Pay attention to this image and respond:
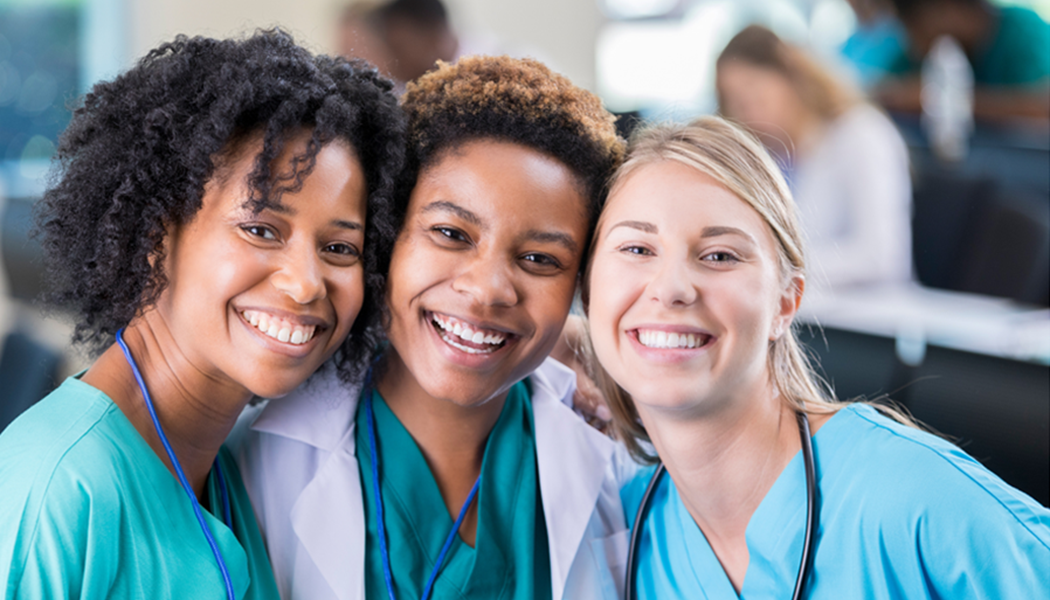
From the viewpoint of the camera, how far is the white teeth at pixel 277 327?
1.15 meters

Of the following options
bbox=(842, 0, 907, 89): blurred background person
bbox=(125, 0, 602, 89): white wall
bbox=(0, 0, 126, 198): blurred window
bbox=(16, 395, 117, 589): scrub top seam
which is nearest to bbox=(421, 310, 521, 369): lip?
bbox=(16, 395, 117, 589): scrub top seam

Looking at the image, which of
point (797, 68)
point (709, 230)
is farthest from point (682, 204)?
point (797, 68)

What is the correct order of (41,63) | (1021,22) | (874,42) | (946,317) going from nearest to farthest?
(946,317)
(1021,22)
(41,63)
(874,42)

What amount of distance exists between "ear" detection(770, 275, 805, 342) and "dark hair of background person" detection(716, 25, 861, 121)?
234cm

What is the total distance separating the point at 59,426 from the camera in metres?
1.05

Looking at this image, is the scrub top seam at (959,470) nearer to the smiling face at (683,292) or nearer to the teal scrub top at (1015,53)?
the smiling face at (683,292)

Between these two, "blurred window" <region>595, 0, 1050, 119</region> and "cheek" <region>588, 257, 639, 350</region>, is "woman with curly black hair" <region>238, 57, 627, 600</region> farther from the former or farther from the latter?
"blurred window" <region>595, 0, 1050, 119</region>

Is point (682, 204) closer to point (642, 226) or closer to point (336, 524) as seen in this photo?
point (642, 226)

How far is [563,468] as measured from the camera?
1.45 meters

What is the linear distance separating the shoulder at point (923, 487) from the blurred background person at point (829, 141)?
229 centimetres

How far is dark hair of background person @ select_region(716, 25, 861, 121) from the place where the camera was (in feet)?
11.3

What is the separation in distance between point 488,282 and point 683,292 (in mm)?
270

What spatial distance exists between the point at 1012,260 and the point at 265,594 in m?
2.87

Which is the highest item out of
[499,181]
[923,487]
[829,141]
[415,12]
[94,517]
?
[415,12]
